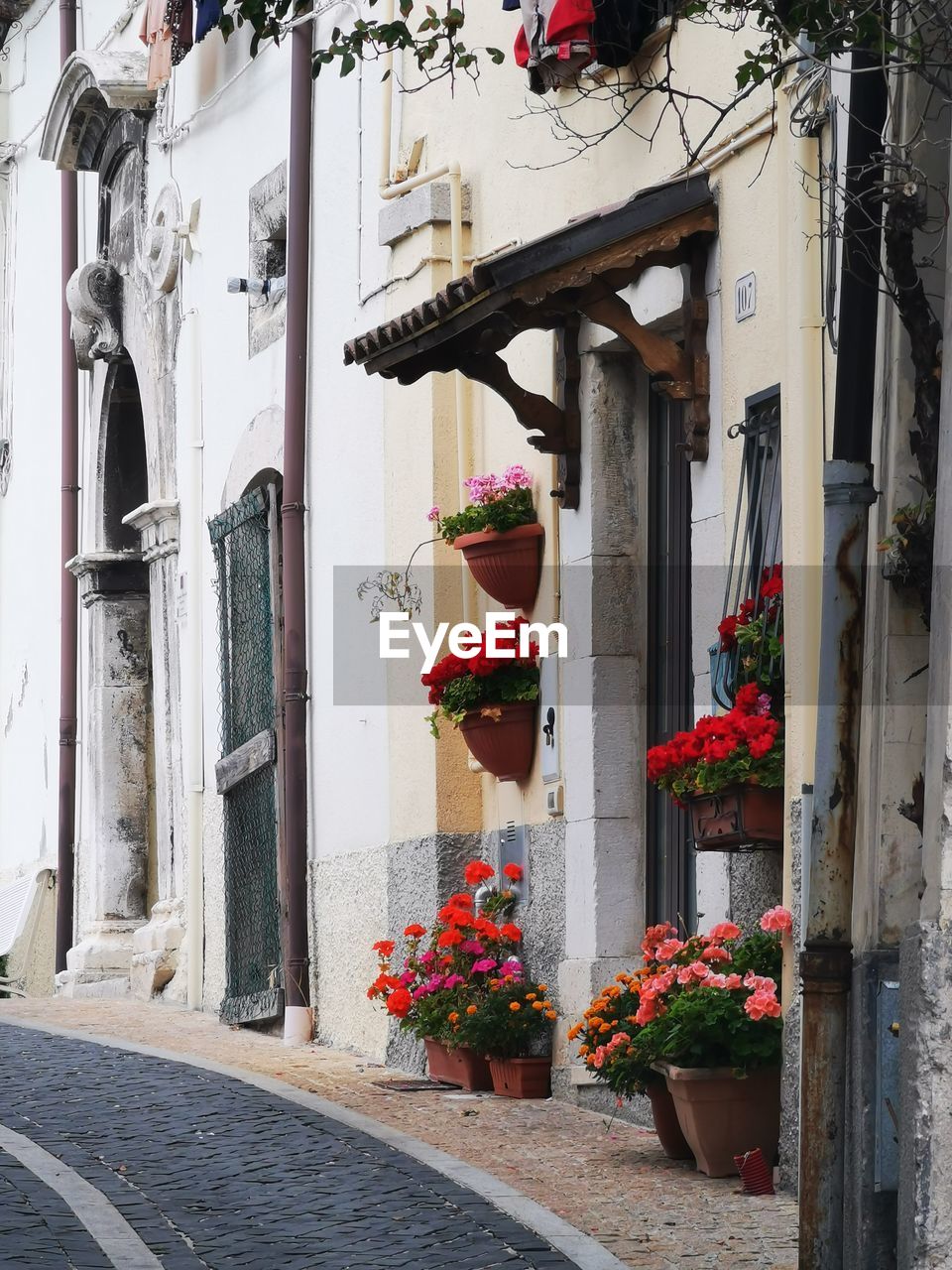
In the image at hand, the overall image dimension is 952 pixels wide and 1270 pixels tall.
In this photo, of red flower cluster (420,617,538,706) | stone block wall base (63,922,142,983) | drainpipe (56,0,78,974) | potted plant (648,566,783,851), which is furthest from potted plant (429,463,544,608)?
drainpipe (56,0,78,974)

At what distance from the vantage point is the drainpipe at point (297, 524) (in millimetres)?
11906

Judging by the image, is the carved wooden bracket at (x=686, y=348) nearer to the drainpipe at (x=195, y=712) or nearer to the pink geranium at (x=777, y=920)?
the pink geranium at (x=777, y=920)

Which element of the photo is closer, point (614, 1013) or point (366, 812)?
point (614, 1013)

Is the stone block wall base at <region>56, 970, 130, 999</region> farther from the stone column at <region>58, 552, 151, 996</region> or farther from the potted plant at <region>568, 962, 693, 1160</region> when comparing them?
the potted plant at <region>568, 962, 693, 1160</region>

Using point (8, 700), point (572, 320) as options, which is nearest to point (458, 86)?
point (572, 320)

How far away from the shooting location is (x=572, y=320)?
919 centimetres

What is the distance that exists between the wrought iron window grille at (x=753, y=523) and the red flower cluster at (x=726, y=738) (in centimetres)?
15

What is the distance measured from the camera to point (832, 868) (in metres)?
6.12

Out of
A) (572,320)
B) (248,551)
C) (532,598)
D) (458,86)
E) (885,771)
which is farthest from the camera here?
(248,551)

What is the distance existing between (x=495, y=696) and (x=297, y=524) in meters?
2.73

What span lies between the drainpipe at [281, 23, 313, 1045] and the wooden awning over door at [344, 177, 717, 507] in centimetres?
332

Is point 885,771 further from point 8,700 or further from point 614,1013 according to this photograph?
point 8,700

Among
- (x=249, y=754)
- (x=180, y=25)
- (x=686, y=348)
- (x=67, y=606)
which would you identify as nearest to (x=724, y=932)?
(x=686, y=348)

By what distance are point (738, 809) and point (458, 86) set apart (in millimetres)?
4592
